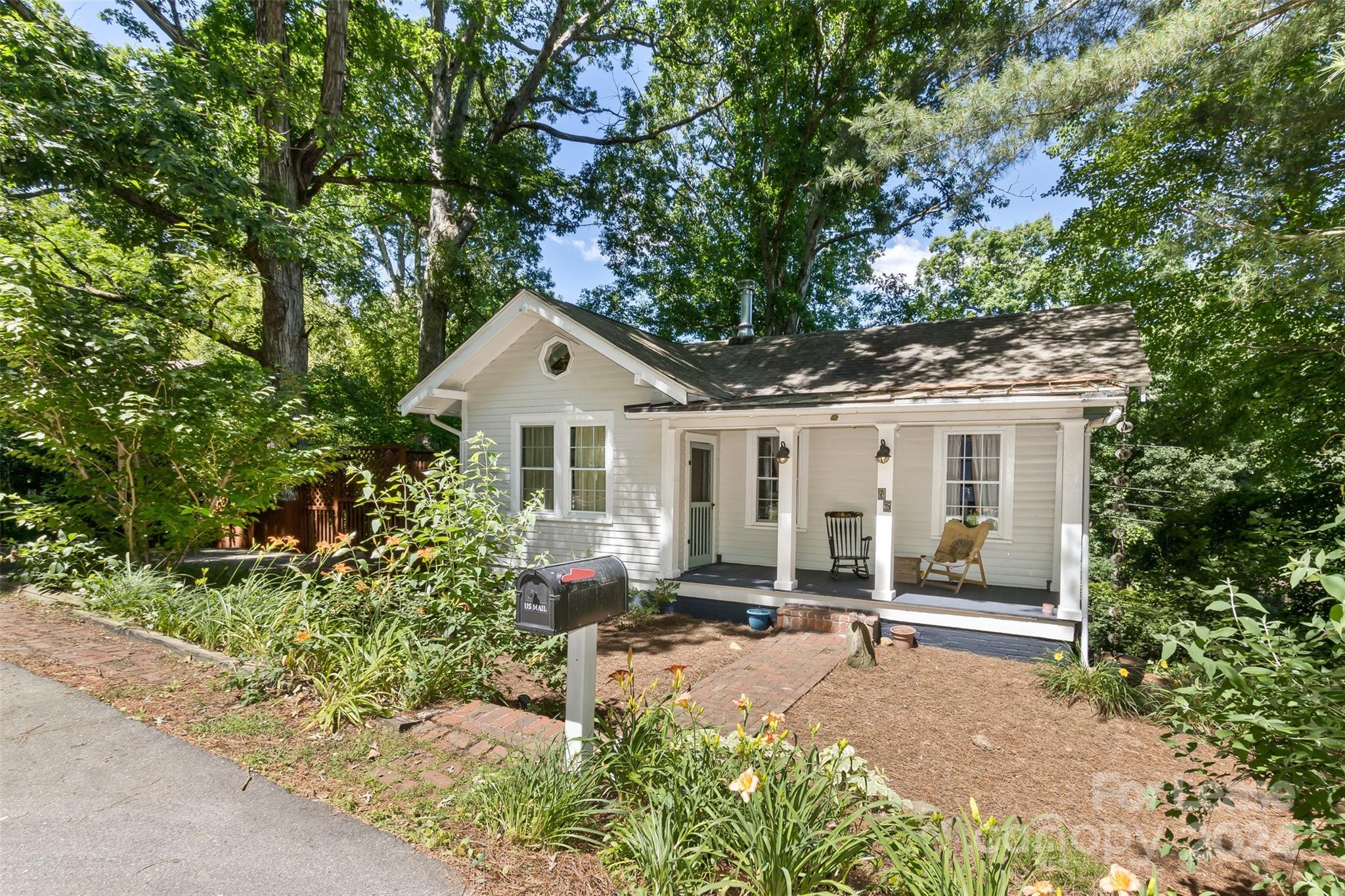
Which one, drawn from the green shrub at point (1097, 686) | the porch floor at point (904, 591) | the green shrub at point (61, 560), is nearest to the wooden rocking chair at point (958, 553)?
the porch floor at point (904, 591)

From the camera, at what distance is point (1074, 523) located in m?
6.51

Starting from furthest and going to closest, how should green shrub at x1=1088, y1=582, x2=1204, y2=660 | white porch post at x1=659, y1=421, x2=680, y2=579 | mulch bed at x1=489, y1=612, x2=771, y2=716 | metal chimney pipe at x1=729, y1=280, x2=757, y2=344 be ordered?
metal chimney pipe at x1=729, y1=280, x2=757, y2=344 → white porch post at x1=659, y1=421, x2=680, y2=579 → green shrub at x1=1088, y1=582, x2=1204, y2=660 → mulch bed at x1=489, y1=612, x2=771, y2=716

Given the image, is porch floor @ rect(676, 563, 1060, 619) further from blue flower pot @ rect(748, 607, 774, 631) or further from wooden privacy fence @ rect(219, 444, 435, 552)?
wooden privacy fence @ rect(219, 444, 435, 552)

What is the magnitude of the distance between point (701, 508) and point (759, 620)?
2574 millimetres

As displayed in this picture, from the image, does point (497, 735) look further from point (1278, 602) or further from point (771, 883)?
point (1278, 602)

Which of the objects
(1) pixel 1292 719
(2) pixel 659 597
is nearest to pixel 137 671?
(2) pixel 659 597

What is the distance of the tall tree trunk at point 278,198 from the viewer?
9.56 metres

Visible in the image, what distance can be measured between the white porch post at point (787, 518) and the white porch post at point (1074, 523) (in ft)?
9.92

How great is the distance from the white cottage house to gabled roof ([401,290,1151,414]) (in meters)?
0.04

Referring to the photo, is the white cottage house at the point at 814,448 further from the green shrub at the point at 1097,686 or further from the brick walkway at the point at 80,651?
the brick walkway at the point at 80,651

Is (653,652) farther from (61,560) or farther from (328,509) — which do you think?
(328,509)

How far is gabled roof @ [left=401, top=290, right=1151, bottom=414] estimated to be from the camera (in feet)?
23.0

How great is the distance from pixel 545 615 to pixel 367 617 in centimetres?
250

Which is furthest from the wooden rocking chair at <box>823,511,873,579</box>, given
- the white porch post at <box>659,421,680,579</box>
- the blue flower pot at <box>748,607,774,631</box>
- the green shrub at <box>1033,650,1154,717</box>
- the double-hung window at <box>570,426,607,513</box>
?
the double-hung window at <box>570,426,607,513</box>
